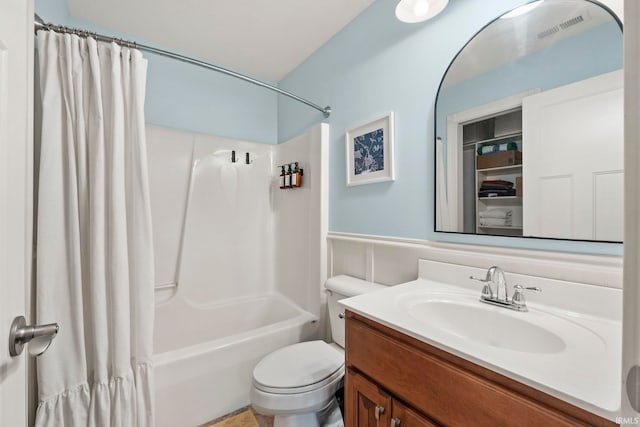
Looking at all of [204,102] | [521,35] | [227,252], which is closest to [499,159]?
[521,35]

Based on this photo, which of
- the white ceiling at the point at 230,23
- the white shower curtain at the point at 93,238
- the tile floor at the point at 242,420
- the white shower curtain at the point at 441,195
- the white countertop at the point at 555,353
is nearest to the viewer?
the white countertop at the point at 555,353

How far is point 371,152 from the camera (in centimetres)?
153

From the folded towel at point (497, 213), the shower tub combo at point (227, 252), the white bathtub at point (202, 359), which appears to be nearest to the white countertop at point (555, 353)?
the folded towel at point (497, 213)

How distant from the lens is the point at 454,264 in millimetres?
1122

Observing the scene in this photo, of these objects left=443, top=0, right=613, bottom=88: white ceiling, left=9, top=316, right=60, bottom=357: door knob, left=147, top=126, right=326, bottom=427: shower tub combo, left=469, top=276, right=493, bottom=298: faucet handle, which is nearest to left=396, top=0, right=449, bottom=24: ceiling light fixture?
left=443, top=0, right=613, bottom=88: white ceiling

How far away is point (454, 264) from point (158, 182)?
82.7 inches

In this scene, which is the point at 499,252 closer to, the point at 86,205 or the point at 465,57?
the point at 465,57

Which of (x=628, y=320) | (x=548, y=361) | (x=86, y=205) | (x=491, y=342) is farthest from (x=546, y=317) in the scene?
(x=86, y=205)

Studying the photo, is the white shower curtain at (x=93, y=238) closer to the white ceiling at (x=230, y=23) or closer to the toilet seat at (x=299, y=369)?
the toilet seat at (x=299, y=369)

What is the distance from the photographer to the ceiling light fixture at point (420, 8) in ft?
3.62

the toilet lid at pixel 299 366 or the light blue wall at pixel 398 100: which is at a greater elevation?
the light blue wall at pixel 398 100

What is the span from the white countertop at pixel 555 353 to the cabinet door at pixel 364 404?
242 mm

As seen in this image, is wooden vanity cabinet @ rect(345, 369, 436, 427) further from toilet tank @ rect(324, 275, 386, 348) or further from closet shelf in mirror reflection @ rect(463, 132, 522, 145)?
closet shelf in mirror reflection @ rect(463, 132, 522, 145)

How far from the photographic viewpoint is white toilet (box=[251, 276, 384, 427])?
3.51 ft
